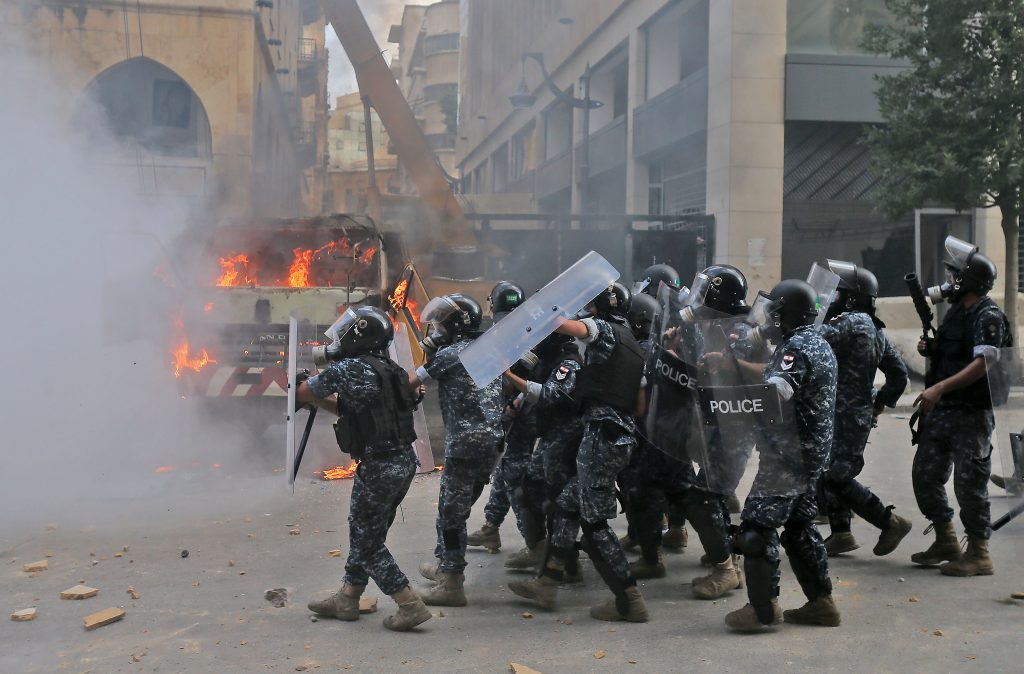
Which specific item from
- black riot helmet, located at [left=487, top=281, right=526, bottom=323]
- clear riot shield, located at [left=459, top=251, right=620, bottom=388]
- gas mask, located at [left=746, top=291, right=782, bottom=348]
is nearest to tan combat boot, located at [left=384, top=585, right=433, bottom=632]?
clear riot shield, located at [left=459, top=251, right=620, bottom=388]

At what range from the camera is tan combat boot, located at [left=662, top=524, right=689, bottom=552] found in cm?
593

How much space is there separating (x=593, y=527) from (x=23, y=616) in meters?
2.66

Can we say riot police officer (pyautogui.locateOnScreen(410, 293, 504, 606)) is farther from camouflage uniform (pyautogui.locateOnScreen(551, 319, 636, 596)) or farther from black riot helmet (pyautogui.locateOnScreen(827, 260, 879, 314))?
black riot helmet (pyautogui.locateOnScreen(827, 260, 879, 314))

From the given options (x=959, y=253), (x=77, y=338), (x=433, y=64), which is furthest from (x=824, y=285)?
(x=433, y=64)

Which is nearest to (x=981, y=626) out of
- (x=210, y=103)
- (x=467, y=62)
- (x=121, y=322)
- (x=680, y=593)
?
(x=680, y=593)

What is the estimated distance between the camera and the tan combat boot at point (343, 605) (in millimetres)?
4504

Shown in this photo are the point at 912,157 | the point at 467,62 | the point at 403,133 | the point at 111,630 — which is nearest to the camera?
the point at 111,630

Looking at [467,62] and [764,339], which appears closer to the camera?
[764,339]

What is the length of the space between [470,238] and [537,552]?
1124 centimetres

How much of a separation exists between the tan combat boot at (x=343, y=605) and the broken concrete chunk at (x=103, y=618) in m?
0.88

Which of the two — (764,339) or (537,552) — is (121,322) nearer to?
(537,552)

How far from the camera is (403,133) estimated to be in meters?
15.5

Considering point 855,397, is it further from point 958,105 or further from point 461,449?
point 958,105

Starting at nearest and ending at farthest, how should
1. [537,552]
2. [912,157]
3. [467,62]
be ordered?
[537,552]
[912,157]
[467,62]
